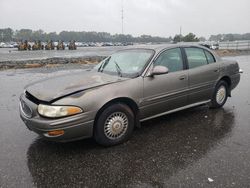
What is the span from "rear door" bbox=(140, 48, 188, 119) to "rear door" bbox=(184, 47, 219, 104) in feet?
0.67

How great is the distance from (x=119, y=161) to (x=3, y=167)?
1559 mm

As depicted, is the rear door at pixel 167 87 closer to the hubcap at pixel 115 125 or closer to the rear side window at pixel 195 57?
the rear side window at pixel 195 57

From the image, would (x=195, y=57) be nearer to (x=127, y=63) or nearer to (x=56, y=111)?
(x=127, y=63)

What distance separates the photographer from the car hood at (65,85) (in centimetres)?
364

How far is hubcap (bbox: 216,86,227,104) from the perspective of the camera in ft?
19.0

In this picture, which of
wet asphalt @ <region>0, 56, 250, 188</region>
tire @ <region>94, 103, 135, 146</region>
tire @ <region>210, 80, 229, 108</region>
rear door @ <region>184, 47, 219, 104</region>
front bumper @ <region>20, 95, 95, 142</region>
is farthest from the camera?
tire @ <region>210, 80, 229, 108</region>

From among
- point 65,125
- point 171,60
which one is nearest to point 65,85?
point 65,125

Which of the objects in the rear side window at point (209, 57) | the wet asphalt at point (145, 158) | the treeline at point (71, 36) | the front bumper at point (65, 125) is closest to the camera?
the wet asphalt at point (145, 158)

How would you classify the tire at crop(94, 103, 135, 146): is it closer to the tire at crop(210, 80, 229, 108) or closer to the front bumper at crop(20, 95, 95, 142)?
the front bumper at crop(20, 95, 95, 142)

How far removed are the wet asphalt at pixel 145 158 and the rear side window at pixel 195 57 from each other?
3.79 ft

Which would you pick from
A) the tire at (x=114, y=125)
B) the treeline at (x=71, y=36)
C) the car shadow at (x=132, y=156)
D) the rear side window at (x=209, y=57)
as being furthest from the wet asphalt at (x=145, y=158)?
the treeline at (x=71, y=36)

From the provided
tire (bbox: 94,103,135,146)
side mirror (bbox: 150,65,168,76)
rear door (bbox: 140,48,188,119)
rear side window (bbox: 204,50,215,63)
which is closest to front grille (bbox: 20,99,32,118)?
tire (bbox: 94,103,135,146)

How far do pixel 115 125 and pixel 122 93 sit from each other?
52 centimetres

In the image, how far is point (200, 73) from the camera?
5.21 meters
